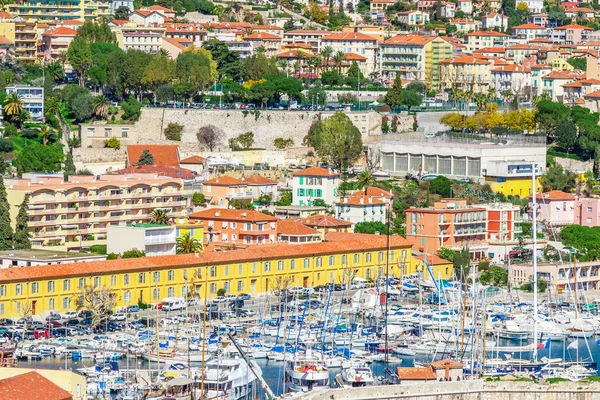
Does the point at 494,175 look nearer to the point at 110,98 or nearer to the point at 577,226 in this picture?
the point at 577,226

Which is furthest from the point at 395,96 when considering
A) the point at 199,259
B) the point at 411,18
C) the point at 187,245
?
the point at 411,18

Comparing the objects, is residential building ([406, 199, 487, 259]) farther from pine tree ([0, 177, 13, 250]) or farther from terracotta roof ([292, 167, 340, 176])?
pine tree ([0, 177, 13, 250])

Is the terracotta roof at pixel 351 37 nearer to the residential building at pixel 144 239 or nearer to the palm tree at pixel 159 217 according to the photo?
the palm tree at pixel 159 217

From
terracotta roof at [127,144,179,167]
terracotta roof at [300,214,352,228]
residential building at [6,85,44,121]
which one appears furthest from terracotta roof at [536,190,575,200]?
residential building at [6,85,44,121]

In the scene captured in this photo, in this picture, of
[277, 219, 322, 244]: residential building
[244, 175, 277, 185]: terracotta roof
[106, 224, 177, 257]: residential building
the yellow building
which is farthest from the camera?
[244, 175, 277, 185]: terracotta roof

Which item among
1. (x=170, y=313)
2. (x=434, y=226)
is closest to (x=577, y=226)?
(x=434, y=226)

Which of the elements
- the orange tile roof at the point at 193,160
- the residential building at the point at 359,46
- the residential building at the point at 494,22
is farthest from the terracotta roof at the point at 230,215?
the residential building at the point at 494,22

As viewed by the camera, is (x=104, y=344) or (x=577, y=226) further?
(x=577, y=226)
